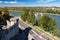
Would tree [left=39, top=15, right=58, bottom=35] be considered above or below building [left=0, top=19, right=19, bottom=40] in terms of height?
below

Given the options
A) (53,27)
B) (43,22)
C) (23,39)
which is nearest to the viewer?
(23,39)

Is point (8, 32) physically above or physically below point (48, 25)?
above

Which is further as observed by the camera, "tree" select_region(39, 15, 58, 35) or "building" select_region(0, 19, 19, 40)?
"tree" select_region(39, 15, 58, 35)

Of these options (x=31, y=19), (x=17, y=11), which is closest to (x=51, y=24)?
(x=31, y=19)

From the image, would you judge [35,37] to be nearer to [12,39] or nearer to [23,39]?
[23,39]

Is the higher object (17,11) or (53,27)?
(53,27)

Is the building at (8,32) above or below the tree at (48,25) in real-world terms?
above

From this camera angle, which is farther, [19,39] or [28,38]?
[28,38]

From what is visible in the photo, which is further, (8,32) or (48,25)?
(48,25)

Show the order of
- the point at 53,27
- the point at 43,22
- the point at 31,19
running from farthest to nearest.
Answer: the point at 31,19
the point at 43,22
the point at 53,27

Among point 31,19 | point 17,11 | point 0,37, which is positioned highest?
point 0,37

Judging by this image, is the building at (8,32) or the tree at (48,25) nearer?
the building at (8,32)
